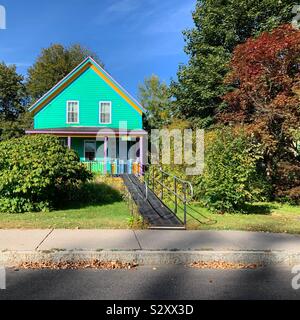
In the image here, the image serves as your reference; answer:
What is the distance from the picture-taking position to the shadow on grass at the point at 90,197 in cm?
1197

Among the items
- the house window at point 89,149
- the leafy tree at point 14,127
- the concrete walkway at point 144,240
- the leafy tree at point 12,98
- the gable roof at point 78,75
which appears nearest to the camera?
the concrete walkway at point 144,240

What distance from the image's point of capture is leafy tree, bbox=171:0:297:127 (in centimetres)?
2628

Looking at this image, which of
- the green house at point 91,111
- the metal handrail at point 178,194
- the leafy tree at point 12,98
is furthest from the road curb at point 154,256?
the leafy tree at point 12,98

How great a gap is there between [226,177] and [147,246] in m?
4.87

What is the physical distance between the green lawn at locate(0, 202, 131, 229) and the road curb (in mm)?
2001

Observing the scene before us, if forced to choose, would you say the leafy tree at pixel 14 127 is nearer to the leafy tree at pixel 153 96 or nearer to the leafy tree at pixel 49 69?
the leafy tree at pixel 49 69

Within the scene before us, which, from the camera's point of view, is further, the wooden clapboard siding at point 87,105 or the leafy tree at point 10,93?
the leafy tree at point 10,93

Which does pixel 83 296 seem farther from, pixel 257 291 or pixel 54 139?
pixel 54 139

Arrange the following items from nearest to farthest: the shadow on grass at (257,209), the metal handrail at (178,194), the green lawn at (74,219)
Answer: the green lawn at (74,219) → the metal handrail at (178,194) → the shadow on grass at (257,209)

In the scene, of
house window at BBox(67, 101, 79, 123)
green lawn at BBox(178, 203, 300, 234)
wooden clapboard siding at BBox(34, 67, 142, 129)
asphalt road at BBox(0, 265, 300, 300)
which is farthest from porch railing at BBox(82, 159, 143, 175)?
asphalt road at BBox(0, 265, 300, 300)

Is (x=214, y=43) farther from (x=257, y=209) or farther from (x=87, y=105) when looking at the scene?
(x=257, y=209)

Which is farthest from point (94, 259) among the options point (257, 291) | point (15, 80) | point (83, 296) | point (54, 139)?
point (15, 80)

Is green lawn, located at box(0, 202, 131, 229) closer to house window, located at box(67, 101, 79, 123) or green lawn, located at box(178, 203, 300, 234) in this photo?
green lawn, located at box(178, 203, 300, 234)

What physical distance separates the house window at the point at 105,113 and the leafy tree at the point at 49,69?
78.1ft
